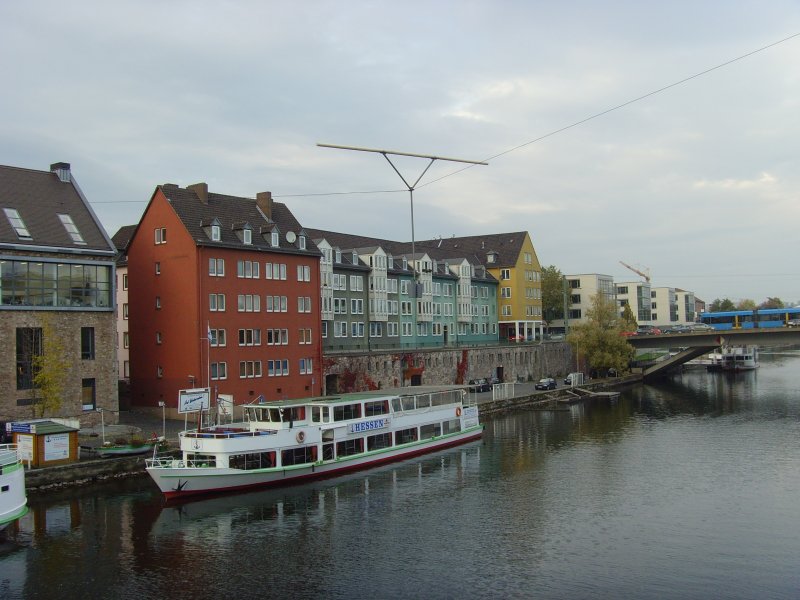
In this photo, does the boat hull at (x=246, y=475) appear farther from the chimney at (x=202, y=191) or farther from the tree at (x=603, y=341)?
the tree at (x=603, y=341)

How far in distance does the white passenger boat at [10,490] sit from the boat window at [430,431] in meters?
26.9

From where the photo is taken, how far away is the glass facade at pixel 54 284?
48219 mm

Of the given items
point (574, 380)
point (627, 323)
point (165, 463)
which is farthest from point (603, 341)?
point (165, 463)

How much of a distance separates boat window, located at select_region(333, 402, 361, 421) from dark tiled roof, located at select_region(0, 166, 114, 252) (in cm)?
2112

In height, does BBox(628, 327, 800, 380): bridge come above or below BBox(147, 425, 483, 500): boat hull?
above

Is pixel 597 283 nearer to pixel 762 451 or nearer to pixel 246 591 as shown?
pixel 762 451

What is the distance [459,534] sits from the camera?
103 ft

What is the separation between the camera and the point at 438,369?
84938 mm

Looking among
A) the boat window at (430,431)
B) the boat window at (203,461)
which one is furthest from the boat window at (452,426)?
the boat window at (203,461)

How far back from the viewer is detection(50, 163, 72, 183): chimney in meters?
56.4

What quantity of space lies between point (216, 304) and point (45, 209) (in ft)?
46.2

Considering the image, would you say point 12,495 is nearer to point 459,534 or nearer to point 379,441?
point 459,534

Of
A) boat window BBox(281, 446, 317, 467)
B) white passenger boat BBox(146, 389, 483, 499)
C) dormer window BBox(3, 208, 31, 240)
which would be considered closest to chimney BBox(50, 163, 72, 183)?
dormer window BBox(3, 208, 31, 240)

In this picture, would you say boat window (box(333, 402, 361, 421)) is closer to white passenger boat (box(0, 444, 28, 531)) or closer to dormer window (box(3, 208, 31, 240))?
white passenger boat (box(0, 444, 28, 531))
